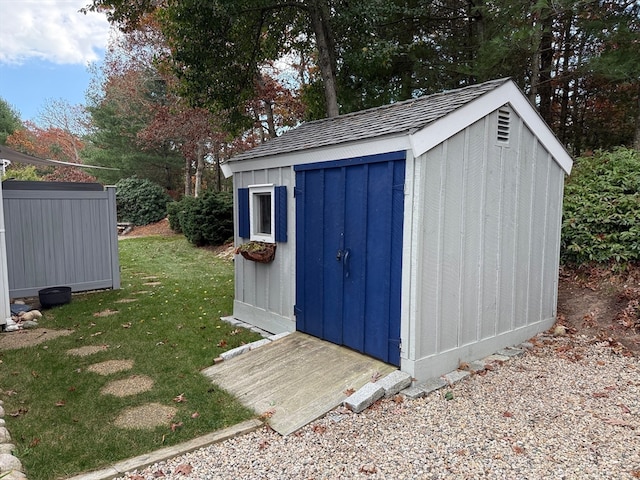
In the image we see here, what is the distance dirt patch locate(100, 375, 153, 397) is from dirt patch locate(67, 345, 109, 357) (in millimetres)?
967

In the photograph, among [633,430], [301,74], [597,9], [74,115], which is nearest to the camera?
[633,430]

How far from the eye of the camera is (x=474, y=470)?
A: 2.45m

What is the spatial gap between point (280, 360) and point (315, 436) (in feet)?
4.09

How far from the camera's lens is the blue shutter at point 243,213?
534 centimetres

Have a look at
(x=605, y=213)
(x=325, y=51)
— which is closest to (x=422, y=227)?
(x=605, y=213)

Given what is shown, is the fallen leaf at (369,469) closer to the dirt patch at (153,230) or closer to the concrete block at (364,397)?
the concrete block at (364,397)

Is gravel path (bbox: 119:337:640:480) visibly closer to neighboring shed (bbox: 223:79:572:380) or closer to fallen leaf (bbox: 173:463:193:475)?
fallen leaf (bbox: 173:463:193:475)

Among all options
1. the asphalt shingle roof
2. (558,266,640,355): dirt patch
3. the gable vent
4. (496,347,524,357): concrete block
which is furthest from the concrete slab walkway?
(558,266,640,355): dirt patch

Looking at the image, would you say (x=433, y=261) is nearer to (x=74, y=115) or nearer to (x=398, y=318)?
(x=398, y=318)

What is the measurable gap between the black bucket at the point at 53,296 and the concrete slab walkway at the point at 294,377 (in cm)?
379

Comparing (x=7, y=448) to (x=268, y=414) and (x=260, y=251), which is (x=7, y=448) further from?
(x=260, y=251)

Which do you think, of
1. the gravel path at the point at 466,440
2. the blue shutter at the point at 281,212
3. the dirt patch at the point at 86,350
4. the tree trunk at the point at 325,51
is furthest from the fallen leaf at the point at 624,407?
the tree trunk at the point at 325,51

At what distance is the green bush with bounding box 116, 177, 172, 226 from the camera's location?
19062mm

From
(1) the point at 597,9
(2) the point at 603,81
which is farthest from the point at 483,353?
(2) the point at 603,81
